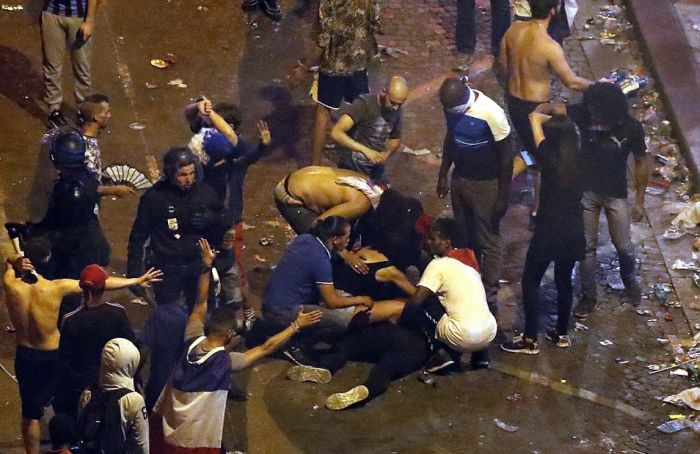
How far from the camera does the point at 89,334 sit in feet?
22.6

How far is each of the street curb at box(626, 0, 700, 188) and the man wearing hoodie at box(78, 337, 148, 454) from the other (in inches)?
240

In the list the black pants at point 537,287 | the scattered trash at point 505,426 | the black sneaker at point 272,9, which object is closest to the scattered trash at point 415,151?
the black pants at point 537,287

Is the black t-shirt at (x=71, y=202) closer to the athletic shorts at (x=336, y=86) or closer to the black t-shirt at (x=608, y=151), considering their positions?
the athletic shorts at (x=336, y=86)

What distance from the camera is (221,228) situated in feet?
26.3

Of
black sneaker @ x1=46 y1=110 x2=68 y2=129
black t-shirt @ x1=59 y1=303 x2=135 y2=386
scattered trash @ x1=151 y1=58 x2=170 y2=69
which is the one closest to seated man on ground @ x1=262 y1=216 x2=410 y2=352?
black t-shirt @ x1=59 y1=303 x2=135 y2=386

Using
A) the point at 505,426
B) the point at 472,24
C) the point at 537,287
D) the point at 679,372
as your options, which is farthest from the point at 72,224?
the point at 472,24

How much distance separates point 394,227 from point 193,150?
1579 mm

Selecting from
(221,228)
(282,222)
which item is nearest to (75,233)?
(221,228)

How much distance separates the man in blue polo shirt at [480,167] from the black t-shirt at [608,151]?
2.00ft

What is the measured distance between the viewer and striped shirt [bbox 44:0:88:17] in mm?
10266

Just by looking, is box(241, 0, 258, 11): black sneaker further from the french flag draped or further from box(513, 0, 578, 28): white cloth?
the french flag draped

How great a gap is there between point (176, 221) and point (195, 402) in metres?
1.59

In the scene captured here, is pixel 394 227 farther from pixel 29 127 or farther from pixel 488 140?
pixel 29 127

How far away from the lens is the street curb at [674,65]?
1127cm
